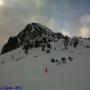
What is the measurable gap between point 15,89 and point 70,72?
42.9ft

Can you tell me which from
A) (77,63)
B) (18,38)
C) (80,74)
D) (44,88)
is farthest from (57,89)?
(18,38)

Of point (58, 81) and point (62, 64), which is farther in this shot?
point (62, 64)

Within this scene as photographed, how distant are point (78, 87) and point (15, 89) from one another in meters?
7.93

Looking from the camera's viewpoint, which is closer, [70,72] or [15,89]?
[15,89]

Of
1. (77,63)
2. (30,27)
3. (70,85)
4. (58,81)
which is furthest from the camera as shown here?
(30,27)

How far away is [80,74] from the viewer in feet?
121

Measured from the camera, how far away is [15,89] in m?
28.7

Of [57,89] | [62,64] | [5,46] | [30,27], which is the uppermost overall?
[30,27]

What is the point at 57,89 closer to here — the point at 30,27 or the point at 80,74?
the point at 80,74

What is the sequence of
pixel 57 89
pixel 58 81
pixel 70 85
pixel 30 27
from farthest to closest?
pixel 30 27, pixel 58 81, pixel 70 85, pixel 57 89

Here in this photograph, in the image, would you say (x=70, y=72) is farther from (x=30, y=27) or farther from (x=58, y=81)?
(x=30, y=27)

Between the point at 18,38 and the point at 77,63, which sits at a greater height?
the point at 18,38

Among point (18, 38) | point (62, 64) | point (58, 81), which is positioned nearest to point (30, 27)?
point (18, 38)

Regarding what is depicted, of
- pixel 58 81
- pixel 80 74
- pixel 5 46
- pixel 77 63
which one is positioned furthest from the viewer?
pixel 5 46
